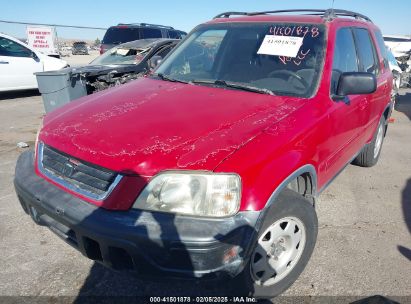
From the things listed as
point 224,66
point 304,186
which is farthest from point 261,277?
point 224,66

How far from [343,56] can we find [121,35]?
9.43m

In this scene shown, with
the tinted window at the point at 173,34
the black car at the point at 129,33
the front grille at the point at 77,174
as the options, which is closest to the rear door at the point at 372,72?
the front grille at the point at 77,174

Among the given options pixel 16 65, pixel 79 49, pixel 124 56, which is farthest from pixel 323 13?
pixel 79 49

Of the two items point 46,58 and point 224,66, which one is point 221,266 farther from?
point 46,58

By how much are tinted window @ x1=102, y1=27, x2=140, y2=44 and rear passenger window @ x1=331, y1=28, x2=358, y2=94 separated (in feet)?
28.6

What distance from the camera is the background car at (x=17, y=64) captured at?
356 inches

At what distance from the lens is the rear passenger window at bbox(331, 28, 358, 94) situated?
114 inches

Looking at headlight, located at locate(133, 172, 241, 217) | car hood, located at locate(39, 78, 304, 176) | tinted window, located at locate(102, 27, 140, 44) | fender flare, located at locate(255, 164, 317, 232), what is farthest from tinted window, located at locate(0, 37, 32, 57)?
fender flare, located at locate(255, 164, 317, 232)

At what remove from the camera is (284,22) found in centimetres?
317

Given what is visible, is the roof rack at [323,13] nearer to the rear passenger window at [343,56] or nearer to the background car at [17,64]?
the rear passenger window at [343,56]

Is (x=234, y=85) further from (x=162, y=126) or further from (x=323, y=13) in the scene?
(x=323, y=13)

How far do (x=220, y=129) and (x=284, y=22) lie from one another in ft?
5.11

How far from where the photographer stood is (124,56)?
7.14 m

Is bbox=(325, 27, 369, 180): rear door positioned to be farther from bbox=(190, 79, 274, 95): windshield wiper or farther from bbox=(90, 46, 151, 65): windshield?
bbox=(90, 46, 151, 65): windshield
